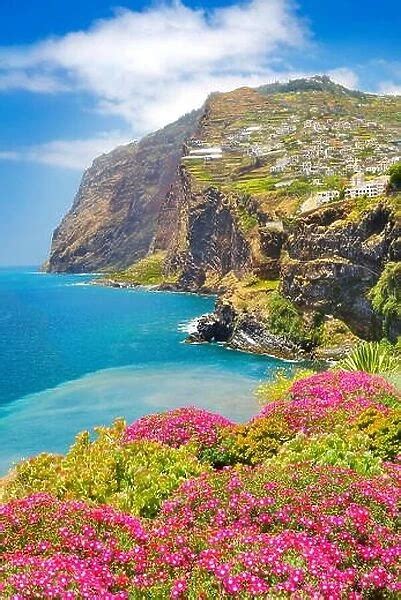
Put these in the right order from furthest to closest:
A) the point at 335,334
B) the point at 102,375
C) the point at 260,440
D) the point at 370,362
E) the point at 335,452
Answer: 1. the point at 335,334
2. the point at 102,375
3. the point at 370,362
4. the point at 260,440
5. the point at 335,452

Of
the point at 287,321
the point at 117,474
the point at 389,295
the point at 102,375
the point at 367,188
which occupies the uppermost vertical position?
the point at 367,188

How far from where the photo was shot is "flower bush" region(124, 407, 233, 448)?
16.1m

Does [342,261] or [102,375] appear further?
[342,261]

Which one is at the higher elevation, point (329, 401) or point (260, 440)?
point (329, 401)

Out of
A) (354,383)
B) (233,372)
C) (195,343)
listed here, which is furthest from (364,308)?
(354,383)

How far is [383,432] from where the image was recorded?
587 inches

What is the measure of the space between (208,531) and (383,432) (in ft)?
24.6

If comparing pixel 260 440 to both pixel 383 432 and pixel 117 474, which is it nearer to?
pixel 383 432

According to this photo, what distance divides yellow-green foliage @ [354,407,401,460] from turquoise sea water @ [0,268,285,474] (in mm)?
31508

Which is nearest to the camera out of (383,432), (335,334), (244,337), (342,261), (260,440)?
(383,432)

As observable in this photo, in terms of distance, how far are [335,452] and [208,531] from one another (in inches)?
177

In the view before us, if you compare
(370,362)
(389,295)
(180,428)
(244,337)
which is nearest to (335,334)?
(389,295)

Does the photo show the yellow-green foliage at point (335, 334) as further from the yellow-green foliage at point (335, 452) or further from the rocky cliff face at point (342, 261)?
the yellow-green foliage at point (335, 452)

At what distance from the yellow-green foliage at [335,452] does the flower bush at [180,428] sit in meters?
2.25
